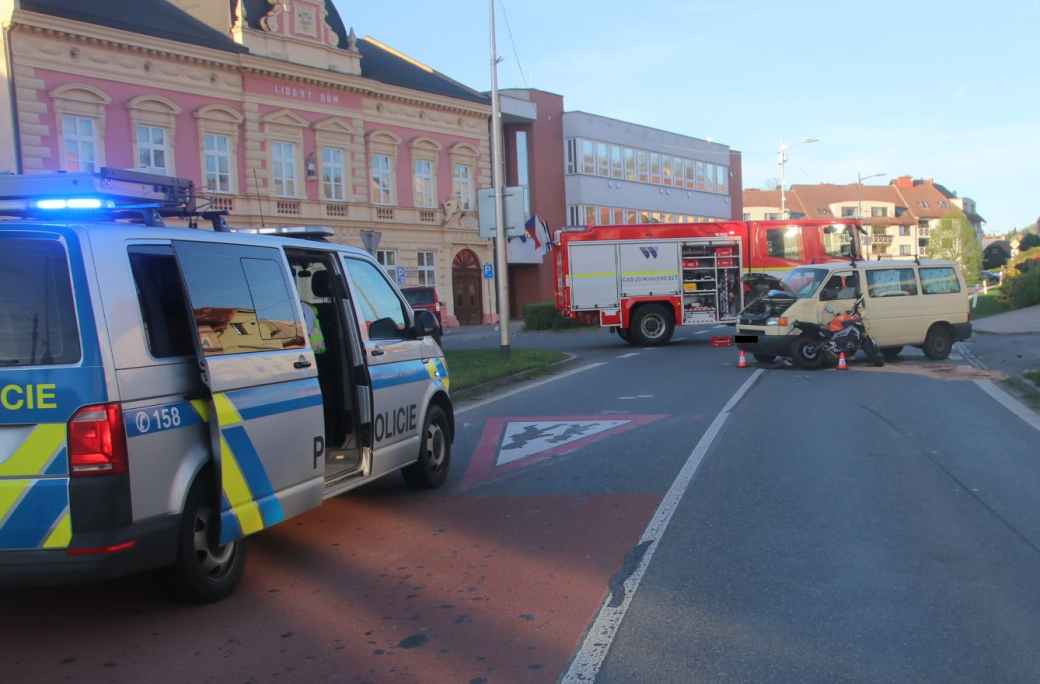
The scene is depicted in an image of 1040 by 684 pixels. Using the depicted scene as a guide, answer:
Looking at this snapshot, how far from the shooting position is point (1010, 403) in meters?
12.6

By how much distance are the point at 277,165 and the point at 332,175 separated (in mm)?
2676

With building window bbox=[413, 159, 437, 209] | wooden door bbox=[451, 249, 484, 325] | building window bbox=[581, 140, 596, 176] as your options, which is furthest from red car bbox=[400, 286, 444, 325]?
building window bbox=[581, 140, 596, 176]

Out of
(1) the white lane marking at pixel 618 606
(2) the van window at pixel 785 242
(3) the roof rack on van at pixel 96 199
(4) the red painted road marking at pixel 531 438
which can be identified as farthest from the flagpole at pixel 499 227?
(3) the roof rack on van at pixel 96 199

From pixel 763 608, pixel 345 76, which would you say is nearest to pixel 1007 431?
pixel 763 608

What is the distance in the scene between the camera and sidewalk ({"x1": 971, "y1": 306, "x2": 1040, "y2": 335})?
84.7 feet

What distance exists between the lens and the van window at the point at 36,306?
4402 mm

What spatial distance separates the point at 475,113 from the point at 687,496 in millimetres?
38883

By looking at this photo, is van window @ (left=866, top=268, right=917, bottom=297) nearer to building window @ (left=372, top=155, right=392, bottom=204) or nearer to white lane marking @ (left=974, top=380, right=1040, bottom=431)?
white lane marking @ (left=974, top=380, right=1040, bottom=431)

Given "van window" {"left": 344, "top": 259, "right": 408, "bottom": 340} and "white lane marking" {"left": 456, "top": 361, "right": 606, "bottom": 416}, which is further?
"white lane marking" {"left": 456, "top": 361, "right": 606, "bottom": 416}

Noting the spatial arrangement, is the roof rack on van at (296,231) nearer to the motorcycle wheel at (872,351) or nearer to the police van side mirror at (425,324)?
the police van side mirror at (425,324)

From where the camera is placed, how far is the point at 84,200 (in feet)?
17.5

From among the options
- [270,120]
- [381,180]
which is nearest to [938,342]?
[270,120]

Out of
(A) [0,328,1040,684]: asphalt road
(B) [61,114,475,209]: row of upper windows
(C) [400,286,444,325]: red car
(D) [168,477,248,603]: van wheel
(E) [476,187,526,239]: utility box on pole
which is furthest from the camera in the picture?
(B) [61,114,475,209]: row of upper windows

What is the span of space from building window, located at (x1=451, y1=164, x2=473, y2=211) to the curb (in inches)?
974
